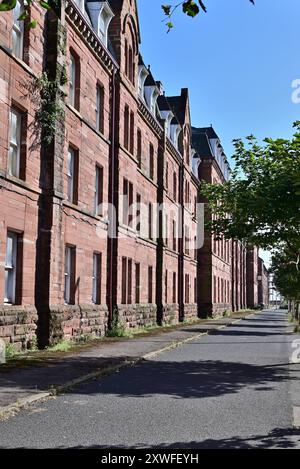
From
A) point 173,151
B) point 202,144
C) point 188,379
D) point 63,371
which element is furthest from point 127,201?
point 202,144

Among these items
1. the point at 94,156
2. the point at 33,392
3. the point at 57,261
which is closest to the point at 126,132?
the point at 94,156

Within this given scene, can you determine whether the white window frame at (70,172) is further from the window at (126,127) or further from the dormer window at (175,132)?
the dormer window at (175,132)

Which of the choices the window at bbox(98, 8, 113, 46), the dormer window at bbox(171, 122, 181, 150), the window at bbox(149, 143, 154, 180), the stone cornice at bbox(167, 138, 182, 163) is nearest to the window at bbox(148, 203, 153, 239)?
the window at bbox(149, 143, 154, 180)

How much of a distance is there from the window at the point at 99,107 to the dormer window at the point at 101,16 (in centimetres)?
188

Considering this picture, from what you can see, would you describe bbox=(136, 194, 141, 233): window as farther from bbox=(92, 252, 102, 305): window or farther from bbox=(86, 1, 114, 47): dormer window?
bbox=(86, 1, 114, 47): dormer window

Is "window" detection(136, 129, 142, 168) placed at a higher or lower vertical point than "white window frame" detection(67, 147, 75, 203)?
higher

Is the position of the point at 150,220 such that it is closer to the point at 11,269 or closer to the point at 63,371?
the point at 11,269

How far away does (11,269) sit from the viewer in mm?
15016

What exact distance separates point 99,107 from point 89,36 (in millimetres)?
2939

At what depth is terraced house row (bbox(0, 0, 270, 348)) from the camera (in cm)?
1517

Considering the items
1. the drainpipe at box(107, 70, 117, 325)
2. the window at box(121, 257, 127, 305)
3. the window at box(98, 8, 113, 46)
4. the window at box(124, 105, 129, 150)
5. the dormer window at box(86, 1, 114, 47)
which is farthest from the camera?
the window at box(124, 105, 129, 150)

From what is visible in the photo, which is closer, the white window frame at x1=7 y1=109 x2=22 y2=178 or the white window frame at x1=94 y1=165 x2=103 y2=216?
the white window frame at x1=7 y1=109 x2=22 y2=178

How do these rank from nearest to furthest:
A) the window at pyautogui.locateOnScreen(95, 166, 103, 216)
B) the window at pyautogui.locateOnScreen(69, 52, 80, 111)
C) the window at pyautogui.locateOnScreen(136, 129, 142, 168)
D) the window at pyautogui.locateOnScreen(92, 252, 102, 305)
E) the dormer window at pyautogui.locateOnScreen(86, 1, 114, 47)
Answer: the window at pyautogui.locateOnScreen(69, 52, 80, 111), the window at pyautogui.locateOnScreen(92, 252, 102, 305), the window at pyautogui.locateOnScreen(95, 166, 103, 216), the dormer window at pyautogui.locateOnScreen(86, 1, 114, 47), the window at pyautogui.locateOnScreen(136, 129, 142, 168)

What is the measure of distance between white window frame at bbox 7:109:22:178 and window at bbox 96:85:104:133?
6.70 meters
